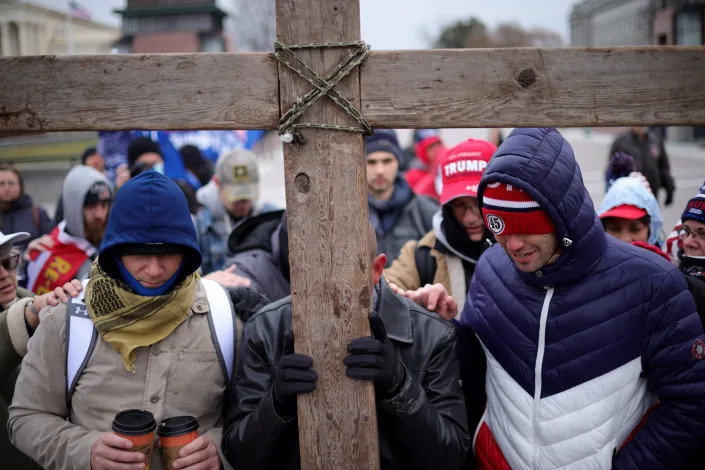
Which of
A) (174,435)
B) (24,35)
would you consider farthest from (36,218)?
(24,35)

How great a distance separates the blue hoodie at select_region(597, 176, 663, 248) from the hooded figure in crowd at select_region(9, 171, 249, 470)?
220cm

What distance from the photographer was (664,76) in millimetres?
1944

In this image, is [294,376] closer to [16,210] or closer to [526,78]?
[526,78]

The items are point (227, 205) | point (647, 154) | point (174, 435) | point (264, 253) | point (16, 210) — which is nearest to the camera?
point (174, 435)

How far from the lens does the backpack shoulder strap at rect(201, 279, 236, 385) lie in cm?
247

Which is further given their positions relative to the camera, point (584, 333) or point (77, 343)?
point (77, 343)

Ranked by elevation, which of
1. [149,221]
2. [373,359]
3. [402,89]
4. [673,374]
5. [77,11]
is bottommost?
[673,374]

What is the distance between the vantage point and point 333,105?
2016 mm

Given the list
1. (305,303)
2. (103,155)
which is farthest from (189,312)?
(103,155)

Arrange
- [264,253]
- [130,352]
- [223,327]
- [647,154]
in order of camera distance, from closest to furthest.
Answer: [130,352] → [223,327] → [264,253] → [647,154]

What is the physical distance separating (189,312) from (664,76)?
166 cm

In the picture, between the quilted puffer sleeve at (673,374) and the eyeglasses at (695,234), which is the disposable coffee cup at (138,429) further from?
the eyeglasses at (695,234)

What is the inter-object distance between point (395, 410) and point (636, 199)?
2070mm

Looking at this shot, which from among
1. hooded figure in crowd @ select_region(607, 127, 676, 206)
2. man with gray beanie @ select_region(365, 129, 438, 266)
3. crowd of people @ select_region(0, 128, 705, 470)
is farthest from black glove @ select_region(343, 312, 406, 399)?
hooded figure in crowd @ select_region(607, 127, 676, 206)
